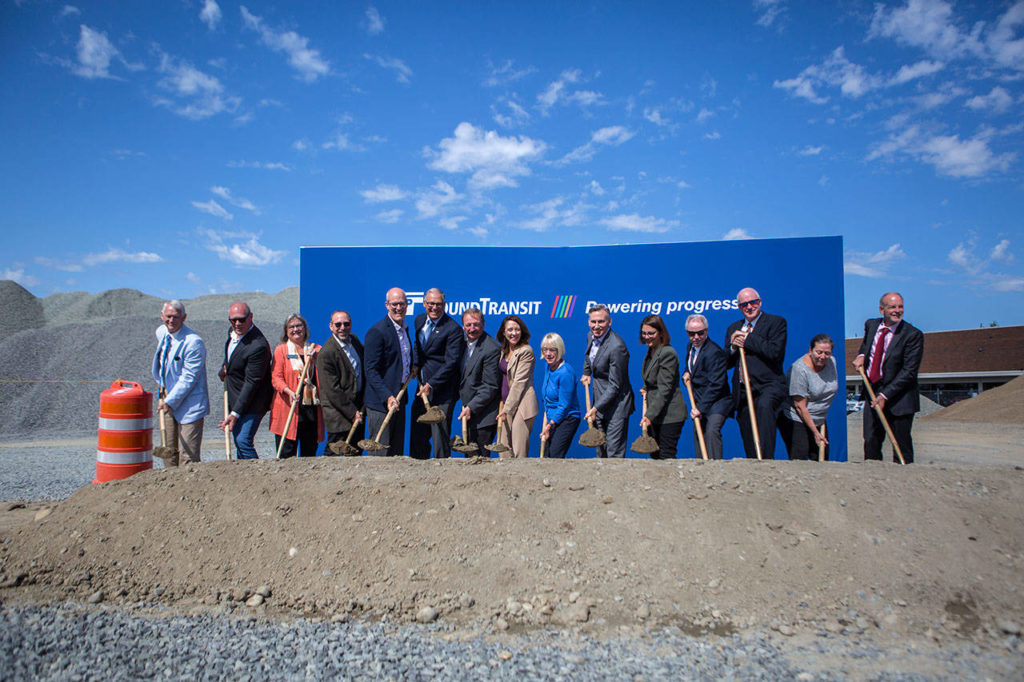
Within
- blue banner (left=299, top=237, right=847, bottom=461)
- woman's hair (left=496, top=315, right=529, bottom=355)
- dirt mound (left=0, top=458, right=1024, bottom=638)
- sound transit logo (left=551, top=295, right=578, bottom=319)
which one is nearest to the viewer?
dirt mound (left=0, top=458, right=1024, bottom=638)

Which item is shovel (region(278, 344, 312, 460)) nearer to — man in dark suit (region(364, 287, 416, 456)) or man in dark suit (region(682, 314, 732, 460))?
man in dark suit (region(364, 287, 416, 456))

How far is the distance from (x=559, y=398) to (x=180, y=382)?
10.7 ft

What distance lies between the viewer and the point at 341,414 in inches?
221

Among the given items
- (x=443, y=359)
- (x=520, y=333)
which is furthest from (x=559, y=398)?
(x=443, y=359)

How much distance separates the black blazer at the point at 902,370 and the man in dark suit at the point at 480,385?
3.34m

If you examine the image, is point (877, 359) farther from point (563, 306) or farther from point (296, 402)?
point (296, 402)

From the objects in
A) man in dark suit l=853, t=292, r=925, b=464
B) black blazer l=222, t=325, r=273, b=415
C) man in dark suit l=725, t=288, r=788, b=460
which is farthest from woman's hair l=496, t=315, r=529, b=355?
man in dark suit l=853, t=292, r=925, b=464

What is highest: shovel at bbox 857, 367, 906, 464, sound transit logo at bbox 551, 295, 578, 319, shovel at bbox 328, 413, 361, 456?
sound transit logo at bbox 551, 295, 578, 319

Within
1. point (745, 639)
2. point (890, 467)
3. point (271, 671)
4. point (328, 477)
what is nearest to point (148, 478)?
point (328, 477)

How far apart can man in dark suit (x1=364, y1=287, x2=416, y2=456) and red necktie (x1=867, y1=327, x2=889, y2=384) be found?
4129 mm

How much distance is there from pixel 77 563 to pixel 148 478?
80cm

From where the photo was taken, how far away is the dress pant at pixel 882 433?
535 cm

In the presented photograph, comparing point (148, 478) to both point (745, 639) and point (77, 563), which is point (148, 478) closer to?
point (77, 563)

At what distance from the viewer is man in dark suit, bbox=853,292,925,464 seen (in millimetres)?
5320
